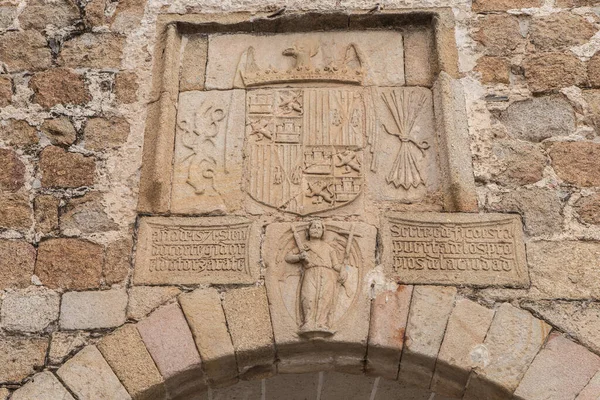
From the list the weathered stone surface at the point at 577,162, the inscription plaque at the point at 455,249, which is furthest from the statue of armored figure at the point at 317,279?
the weathered stone surface at the point at 577,162

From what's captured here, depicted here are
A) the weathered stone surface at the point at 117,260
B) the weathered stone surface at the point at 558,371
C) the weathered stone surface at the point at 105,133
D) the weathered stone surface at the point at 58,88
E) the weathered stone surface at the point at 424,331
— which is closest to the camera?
the weathered stone surface at the point at 558,371

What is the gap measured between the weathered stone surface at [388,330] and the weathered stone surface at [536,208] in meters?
0.65

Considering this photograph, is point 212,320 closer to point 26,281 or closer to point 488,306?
point 26,281

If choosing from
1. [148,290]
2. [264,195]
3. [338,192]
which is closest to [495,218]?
[338,192]

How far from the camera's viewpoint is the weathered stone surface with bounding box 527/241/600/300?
363 centimetres

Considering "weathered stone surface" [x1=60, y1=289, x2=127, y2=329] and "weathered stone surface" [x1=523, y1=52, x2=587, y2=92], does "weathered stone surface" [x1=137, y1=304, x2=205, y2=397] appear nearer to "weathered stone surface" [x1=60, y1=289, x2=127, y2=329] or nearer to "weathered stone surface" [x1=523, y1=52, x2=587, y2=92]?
"weathered stone surface" [x1=60, y1=289, x2=127, y2=329]

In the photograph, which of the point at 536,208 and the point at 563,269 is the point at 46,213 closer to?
the point at 536,208

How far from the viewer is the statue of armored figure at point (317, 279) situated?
3562mm

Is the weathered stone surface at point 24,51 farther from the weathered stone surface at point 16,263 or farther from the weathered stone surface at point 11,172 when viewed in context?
the weathered stone surface at point 16,263

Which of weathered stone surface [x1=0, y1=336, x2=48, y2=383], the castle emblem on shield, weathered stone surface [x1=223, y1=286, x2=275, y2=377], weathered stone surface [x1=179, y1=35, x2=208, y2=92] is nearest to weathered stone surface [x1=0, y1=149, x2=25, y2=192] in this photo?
weathered stone surface [x1=0, y1=336, x2=48, y2=383]

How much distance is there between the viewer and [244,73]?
168 inches

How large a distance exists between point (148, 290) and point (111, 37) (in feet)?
4.99

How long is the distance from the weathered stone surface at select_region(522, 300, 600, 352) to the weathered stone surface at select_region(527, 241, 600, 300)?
0.04m

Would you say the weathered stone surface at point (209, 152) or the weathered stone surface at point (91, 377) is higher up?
the weathered stone surface at point (209, 152)
